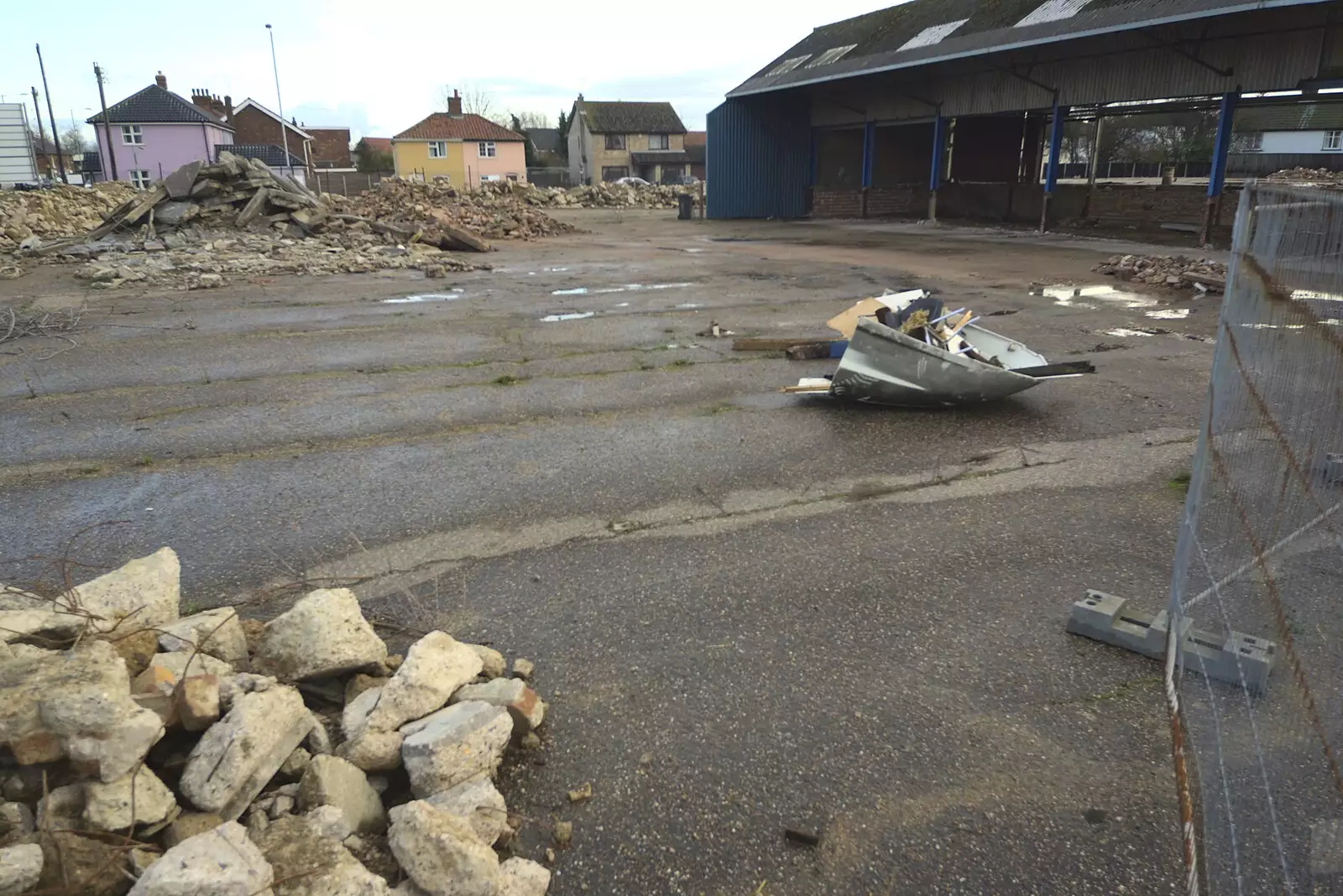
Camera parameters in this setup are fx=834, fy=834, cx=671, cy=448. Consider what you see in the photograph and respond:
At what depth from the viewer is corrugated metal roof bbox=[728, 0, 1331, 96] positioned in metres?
17.2

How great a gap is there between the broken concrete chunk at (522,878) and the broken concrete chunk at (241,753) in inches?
28.3

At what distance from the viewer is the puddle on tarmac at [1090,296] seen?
469 inches

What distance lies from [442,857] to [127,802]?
78 centimetres

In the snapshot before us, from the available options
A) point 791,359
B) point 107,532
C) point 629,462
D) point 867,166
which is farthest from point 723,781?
point 867,166

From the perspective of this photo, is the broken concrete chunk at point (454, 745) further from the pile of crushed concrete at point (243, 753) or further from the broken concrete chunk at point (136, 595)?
the broken concrete chunk at point (136, 595)

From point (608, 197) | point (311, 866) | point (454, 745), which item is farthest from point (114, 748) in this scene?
point (608, 197)

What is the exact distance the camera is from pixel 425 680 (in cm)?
267

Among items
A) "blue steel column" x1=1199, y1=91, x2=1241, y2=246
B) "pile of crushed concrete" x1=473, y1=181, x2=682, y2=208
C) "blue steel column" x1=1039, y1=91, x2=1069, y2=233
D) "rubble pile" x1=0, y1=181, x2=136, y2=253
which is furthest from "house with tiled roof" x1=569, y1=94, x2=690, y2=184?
"blue steel column" x1=1199, y1=91, x2=1241, y2=246

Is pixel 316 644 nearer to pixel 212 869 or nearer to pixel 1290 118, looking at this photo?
pixel 212 869

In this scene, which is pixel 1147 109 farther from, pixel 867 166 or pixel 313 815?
pixel 313 815

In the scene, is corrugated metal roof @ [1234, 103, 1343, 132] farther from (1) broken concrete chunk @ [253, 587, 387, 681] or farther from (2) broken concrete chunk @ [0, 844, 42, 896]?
(2) broken concrete chunk @ [0, 844, 42, 896]

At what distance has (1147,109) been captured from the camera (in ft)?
78.7

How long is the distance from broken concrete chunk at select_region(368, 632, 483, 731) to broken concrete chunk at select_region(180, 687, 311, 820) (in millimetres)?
255

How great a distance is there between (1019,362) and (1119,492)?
1.94m
